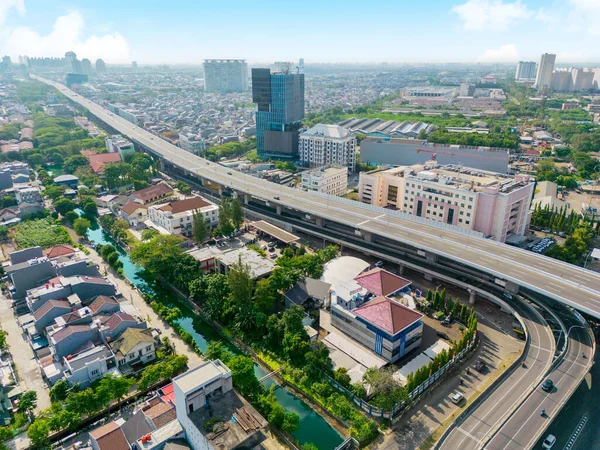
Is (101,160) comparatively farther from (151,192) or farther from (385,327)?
(385,327)

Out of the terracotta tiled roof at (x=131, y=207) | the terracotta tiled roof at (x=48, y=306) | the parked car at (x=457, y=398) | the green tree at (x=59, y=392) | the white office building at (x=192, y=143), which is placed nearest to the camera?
the green tree at (x=59, y=392)

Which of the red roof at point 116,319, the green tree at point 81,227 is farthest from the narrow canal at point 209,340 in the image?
A: the red roof at point 116,319

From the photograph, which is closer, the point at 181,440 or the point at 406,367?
the point at 181,440

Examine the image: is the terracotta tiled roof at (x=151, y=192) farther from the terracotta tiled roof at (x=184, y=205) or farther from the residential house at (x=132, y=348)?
the residential house at (x=132, y=348)

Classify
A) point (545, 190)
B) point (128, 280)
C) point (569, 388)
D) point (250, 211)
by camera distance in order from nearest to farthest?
point (569, 388) → point (128, 280) → point (250, 211) → point (545, 190)

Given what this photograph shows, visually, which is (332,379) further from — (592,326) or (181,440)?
(592,326)

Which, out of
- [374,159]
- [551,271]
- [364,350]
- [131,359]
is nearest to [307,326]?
[364,350]
